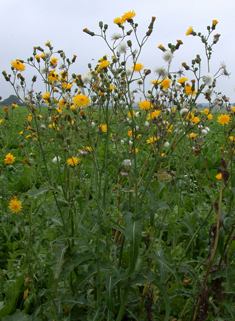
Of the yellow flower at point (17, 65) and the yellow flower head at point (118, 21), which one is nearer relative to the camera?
the yellow flower head at point (118, 21)

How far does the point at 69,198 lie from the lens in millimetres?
1596

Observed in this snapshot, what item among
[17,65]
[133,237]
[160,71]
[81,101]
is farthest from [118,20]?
[133,237]

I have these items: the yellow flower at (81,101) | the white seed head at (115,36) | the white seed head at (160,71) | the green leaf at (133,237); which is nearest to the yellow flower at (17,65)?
the yellow flower at (81,101)

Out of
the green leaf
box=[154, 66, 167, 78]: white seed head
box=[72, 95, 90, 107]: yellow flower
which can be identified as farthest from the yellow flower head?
the green leaf

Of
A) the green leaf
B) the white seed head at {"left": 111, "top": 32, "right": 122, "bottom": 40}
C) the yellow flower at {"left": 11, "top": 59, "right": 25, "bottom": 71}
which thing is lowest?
the green leaf

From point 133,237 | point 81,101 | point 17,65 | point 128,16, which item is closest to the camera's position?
point 133,237

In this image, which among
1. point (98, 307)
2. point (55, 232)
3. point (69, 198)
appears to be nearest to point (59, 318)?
point (98, 307)

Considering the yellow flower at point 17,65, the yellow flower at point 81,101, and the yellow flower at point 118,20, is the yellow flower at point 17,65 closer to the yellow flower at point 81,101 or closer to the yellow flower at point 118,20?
the yellow flower at point 81,101

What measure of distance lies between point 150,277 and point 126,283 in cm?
12

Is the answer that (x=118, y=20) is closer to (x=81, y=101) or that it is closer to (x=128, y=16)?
(x=128, y=16)

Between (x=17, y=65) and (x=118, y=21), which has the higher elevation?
(x=118, y=21)

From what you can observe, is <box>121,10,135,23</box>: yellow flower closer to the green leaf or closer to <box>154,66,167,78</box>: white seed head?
<box>154,66,167,78</box>: white seed head

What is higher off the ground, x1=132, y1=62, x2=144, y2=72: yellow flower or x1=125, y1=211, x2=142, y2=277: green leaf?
x1=132, y1=62, x2=144, y2=72: yellow flower

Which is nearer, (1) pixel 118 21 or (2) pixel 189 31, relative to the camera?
(1) pixel 118 21
